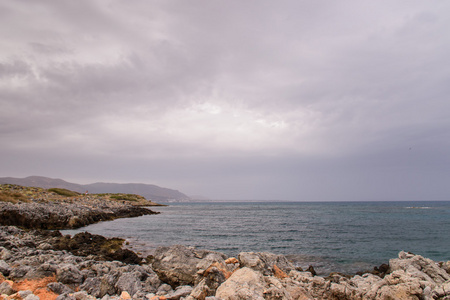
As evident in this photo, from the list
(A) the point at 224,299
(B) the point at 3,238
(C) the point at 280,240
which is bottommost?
(C) the point at 280,240

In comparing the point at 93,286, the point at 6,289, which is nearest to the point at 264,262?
the point at 93,286

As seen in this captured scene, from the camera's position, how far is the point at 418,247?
27469 mm

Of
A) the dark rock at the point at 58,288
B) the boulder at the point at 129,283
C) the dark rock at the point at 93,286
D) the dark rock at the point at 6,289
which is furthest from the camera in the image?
the dark rock at the point at 93,286

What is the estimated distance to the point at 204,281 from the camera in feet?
27.0

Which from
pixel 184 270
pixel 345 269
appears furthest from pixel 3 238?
pixel 345 269

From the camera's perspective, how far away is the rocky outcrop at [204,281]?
26.1ft

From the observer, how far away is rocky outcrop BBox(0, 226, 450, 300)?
7941mm

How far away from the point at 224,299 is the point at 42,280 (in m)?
7.66

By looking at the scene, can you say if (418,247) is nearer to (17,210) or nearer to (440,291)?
(440,291)

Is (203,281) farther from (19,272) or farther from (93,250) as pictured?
(93,250)

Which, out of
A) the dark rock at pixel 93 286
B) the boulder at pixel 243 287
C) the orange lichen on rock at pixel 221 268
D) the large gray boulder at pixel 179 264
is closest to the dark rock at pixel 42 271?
the dark rock at pixel 93 286

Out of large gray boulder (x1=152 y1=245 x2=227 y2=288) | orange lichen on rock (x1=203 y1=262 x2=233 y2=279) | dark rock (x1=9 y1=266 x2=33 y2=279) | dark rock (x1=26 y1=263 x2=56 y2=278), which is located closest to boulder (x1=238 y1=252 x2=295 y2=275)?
large gray boulder (x1=152 y1=245 x2=227 y2=288)

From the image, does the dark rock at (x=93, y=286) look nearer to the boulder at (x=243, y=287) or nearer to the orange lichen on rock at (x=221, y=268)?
the orange lichen on rock at (x=221, y=268)

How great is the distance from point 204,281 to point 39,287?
20.7ft
